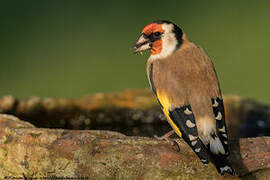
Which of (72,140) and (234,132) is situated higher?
(72,140)

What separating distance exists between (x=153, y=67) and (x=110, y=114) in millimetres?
1282

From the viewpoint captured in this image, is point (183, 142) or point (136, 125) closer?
point (183, 142)

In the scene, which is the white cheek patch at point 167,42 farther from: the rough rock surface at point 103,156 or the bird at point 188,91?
the rough rock surface at point 103,156

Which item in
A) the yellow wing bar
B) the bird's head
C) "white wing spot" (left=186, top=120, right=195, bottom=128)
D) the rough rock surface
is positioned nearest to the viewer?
the rough rock surface

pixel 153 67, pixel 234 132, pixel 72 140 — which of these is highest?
pixel 153 67

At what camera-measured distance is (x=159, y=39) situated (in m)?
3.47

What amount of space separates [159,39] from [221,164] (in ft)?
3.88

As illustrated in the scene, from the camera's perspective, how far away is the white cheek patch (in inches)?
135

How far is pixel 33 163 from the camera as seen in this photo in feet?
9.98

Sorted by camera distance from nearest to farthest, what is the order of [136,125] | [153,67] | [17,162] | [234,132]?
[17,162], [153,67], [136,125], [234,132]

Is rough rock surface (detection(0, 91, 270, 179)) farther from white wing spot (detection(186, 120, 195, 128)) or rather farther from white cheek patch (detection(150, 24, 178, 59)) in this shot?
white cheek patch (detection(150, 24, 178, 59))

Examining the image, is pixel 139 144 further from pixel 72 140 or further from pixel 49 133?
pixel 49 133

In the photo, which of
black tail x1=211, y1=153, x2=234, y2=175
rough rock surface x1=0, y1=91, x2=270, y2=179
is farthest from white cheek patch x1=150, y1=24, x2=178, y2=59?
black tail x1=211, y1=153, x2=234, y2=175

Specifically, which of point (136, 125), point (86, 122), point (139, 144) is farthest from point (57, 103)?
point (139, 144)
